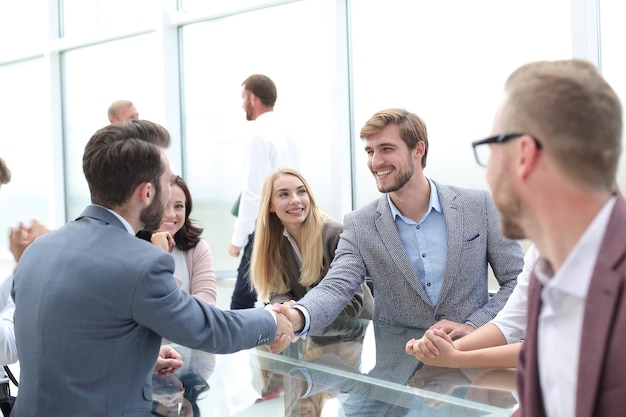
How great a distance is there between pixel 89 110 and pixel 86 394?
622 centimetres

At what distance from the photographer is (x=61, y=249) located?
1.73m

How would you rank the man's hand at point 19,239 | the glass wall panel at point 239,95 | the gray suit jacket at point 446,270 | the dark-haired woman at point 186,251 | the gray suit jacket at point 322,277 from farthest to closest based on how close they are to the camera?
1. the glass wall panel at point 239,95
2. the dark-haired woman at point 186,251
3. the gray suit jacket at point 322,277
4. the gray suit jacket at point 446,270
5. the man's hand at point 19,239

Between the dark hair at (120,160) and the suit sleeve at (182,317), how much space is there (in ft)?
0.81

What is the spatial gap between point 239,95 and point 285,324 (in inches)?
153

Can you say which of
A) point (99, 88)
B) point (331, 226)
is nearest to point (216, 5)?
point (99, 88)

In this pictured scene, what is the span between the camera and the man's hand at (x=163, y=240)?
10.2 ft

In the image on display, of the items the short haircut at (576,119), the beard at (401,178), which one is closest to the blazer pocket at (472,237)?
the beard at (401,178)

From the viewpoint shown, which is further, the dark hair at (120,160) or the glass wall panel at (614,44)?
the glass wall panel at (614,44)

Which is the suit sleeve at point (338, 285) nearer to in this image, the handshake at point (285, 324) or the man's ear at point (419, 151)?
the handshake at point (285, 324)

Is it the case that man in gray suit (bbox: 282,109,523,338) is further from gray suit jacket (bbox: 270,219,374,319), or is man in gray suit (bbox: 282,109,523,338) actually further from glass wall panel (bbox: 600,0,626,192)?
glass wall panel (bbox: 600,0,626,192)

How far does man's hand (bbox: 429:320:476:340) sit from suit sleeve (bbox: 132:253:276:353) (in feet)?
2.58

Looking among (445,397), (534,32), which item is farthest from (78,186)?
(445,397)

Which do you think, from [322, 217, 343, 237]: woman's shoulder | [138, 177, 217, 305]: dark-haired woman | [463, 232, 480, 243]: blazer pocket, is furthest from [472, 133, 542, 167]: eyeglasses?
[138, 177, 217, 305]: dark-haired woman

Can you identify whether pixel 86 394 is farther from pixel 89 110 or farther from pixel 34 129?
pixel 34 129
